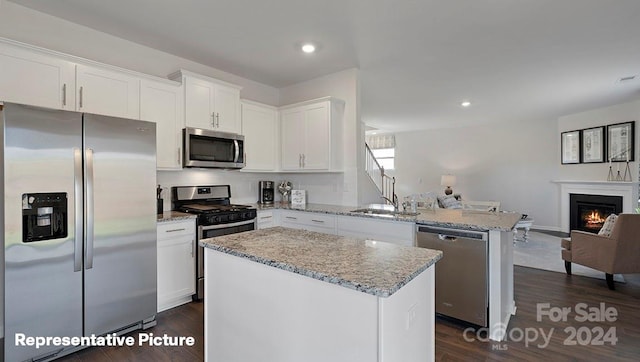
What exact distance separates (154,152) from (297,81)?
2.34 metres

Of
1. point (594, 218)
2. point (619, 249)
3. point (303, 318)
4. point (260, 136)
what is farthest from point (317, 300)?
point (594, 218)

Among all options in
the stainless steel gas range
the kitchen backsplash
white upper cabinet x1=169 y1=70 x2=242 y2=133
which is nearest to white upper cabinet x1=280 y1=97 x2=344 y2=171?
the kitchen backsplash

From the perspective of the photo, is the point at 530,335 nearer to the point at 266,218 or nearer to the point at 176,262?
the point at 266,218

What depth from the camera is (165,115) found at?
3.05m

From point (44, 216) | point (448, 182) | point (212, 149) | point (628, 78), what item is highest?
point (628, 78)

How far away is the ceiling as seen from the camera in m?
2.43

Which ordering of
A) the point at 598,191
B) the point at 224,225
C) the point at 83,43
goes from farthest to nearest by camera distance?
the point at 598,191 → the point at 224,225 → the point at 83,43

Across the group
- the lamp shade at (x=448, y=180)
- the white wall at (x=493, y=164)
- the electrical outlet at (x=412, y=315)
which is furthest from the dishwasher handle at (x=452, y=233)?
the white wall at (x=493, y=164)

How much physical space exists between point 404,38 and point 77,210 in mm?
3107

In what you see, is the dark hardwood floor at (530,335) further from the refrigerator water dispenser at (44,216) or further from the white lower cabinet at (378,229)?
the refrigerator water dispenser at (44,216)

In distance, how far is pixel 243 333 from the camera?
1548 mm

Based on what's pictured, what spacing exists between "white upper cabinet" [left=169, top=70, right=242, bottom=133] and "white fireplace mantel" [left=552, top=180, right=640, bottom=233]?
6831 mm

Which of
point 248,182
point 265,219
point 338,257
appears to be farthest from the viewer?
point 248,182

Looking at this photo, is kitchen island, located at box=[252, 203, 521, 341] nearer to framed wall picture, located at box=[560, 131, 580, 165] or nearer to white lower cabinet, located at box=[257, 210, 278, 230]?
white lower cabinet, located at box=[257, 210, 278, 230]
